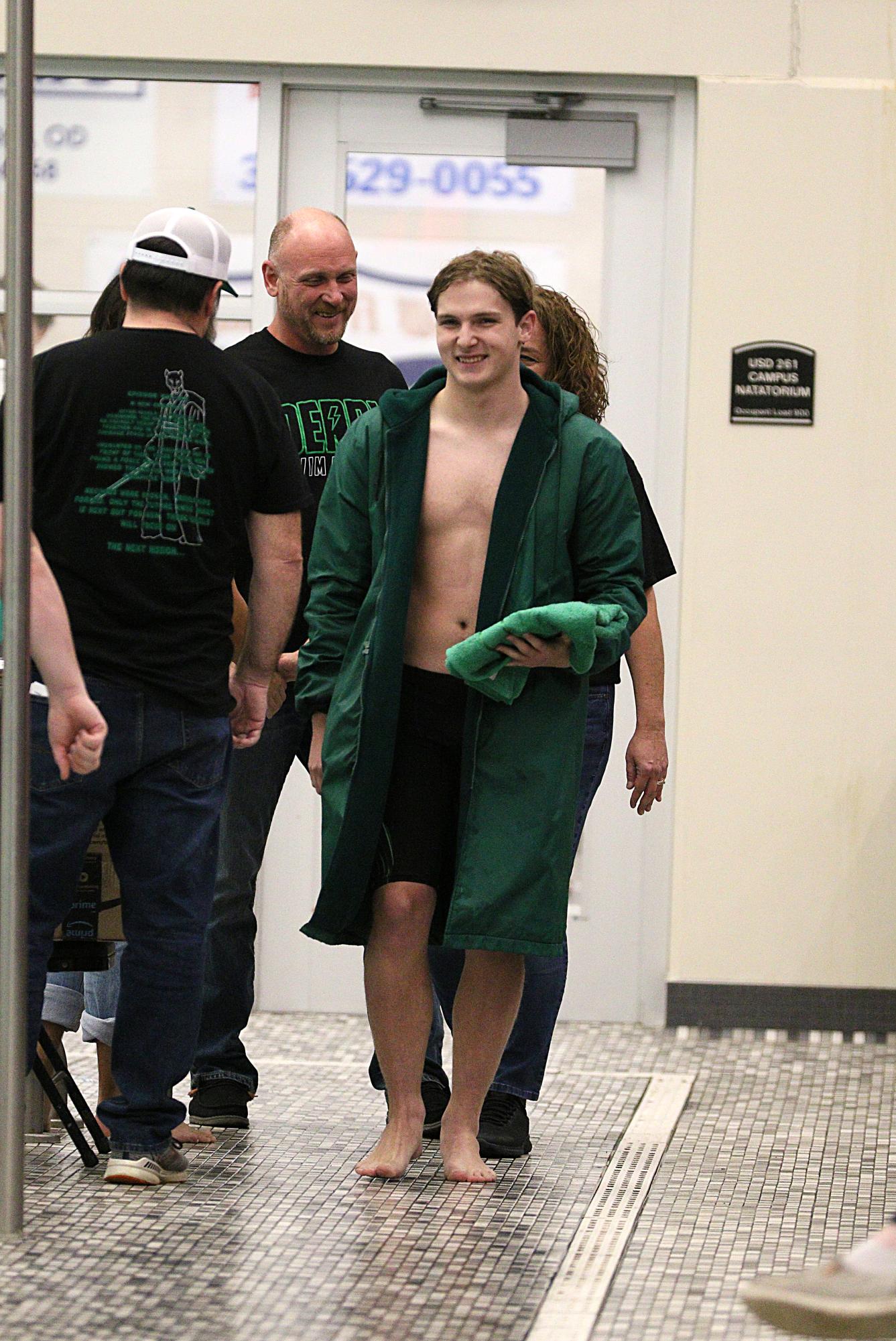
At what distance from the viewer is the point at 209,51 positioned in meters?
5.30

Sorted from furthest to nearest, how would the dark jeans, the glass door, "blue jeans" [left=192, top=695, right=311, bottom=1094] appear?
the glass door → "blue jeans" [left=192, top=695, right=311, bottom=1094] → the dark jeans

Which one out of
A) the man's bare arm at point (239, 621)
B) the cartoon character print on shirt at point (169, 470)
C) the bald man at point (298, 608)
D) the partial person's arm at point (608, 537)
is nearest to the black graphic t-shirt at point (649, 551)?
the partial person's arm at point (608, 537)

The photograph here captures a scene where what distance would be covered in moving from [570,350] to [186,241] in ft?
3.10

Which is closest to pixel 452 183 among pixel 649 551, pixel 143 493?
pixel 649 551

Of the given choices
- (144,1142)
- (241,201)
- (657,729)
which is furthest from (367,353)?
(144,1142)

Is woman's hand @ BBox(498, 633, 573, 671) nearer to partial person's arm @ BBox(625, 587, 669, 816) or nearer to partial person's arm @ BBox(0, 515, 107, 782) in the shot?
partial person's arm @ BBox(625, 587, 669, 816)

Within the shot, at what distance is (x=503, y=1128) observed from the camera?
3.90 meters

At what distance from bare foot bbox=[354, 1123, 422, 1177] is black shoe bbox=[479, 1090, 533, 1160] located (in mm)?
208

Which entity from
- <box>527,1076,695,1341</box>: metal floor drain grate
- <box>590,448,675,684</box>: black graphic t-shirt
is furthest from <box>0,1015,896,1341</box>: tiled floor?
<box>590,448,675,684</box>: black graphic t-shirt

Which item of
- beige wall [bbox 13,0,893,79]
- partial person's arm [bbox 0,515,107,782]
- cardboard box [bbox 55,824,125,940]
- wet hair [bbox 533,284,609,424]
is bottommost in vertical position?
cardboard box [bbox 55,824,125,940]

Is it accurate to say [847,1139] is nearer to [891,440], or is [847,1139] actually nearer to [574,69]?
[891,440]

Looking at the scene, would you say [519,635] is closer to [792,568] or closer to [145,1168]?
[145,1168]

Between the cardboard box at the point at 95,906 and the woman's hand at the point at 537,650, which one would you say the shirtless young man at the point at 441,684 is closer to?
the woman's hand at the point at 537,650

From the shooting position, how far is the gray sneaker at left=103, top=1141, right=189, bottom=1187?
353cm
